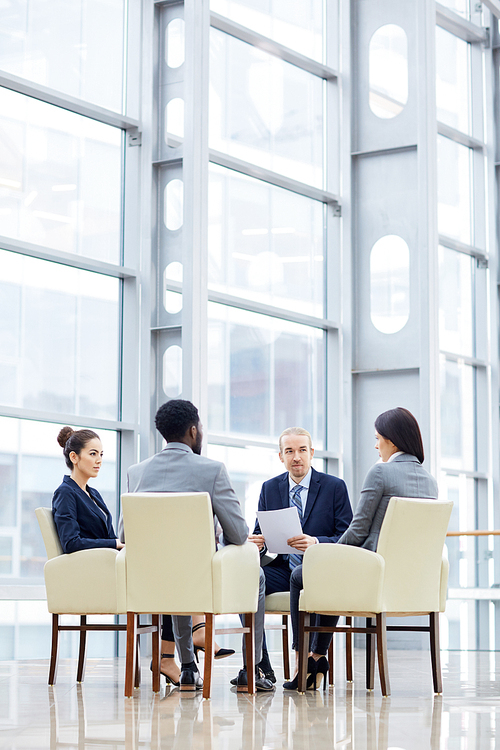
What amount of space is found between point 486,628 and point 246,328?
2.98 meters

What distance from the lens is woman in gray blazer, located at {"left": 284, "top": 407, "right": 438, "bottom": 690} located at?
399cm

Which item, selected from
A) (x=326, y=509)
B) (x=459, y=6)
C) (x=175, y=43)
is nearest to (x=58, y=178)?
(x=175, y=43)

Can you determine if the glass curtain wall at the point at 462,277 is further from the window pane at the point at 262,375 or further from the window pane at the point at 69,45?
the window pane at the point at 69,45

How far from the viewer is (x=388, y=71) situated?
348 inches

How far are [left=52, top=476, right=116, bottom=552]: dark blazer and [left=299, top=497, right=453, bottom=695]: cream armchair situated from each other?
0.92 m

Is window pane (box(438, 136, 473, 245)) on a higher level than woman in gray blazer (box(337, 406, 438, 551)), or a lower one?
higher

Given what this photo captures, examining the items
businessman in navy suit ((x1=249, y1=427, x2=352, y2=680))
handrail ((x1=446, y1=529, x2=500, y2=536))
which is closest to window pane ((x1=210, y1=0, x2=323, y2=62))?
handrail ((x1=446, y1=529, x2=500, y2=536))

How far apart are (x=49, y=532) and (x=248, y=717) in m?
1.40

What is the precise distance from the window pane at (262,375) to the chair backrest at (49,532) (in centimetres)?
314

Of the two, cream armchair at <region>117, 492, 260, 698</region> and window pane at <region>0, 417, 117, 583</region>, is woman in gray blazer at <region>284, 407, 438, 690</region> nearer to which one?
cream armchair at <region>117, 492, 260, 698</region>

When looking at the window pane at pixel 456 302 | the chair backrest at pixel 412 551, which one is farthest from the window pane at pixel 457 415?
the chair backrest at pixel 412 551

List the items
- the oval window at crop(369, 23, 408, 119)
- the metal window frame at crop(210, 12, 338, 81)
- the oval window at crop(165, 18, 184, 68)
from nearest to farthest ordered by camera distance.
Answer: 1. the oval window at crop(165, 18, 184, 68)
2. the metal window frame at crop(210, 12, 338, 81)
3. the oval window at crop(369, 23, 408, 119)

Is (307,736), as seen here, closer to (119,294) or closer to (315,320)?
(119,294)

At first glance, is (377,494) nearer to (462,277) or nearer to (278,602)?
(278,602)
